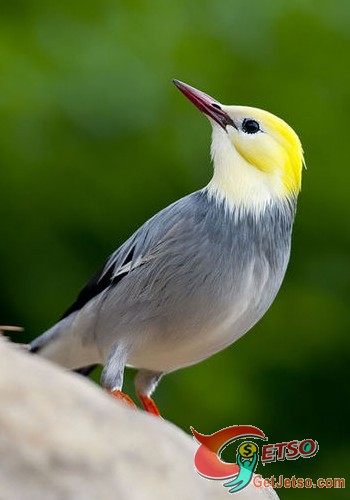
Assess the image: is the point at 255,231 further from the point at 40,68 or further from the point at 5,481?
the point at 40,68

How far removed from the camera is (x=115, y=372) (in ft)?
14.4

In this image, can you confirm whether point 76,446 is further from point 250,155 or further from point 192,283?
point 250,155

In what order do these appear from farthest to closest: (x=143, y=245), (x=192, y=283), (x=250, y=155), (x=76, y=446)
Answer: (x=143, y=245), (x=250, y=155), (x=192, y=283), (x=76, y=446)

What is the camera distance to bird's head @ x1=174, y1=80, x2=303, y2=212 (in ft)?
14.7

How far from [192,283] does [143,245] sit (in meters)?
0.39

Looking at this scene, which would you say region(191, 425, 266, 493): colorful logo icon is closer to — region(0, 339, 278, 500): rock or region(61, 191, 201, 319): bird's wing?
region(0, 339, 278, 500): rock

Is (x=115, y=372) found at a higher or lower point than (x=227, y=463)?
lower

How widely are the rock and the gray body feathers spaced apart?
1.30 meters

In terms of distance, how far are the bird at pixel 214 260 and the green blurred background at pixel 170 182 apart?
1863 mm

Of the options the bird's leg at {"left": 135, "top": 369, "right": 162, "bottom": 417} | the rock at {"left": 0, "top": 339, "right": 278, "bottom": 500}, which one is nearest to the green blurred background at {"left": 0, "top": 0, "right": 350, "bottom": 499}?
the bird's leg at {"left": 135, "top": 369, "right": 162, "bottom": 417}

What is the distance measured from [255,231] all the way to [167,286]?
1.36ft

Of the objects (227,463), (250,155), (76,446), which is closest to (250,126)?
(250,155)

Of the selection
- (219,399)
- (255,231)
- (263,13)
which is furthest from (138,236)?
(263,13)

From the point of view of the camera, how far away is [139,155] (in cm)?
666
